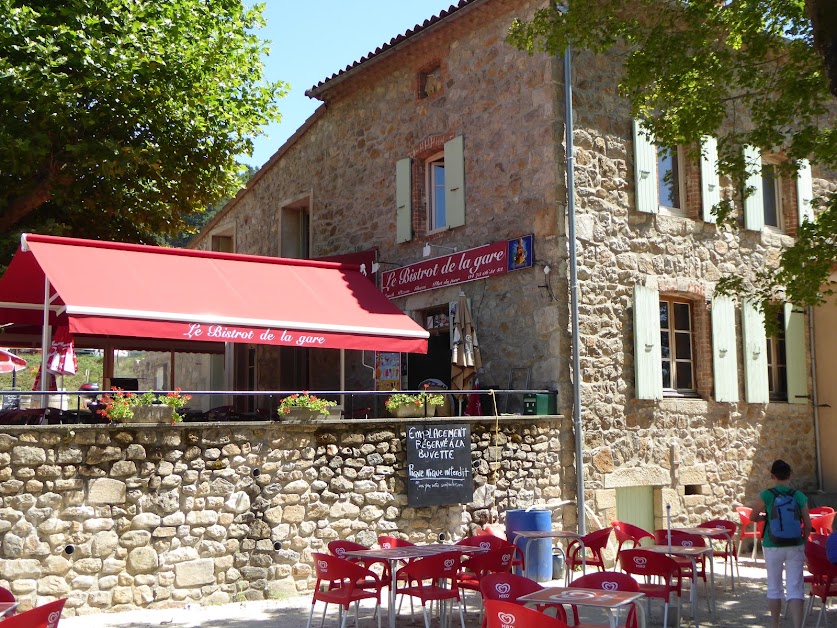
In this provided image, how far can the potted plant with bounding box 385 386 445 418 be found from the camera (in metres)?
10.7

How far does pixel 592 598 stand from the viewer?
571 centimetres

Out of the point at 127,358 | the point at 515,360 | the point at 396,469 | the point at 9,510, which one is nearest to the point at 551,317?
the point at 515,360

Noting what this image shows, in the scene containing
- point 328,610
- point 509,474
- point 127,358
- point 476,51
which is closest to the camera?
point 328,610

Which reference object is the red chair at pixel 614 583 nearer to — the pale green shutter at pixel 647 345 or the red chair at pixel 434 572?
the red chair at pixel 434 572

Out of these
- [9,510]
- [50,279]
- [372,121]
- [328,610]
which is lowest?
[328,610]

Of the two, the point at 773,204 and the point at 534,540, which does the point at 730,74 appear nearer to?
the point at 773,204

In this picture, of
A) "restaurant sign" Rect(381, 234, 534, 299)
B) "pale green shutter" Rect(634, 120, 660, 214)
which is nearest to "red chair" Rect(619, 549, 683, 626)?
Answer: "restaurant sign" Rect(381, 234, 534, 299)

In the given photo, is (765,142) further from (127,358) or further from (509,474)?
(127,358)

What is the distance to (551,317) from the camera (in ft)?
38.3

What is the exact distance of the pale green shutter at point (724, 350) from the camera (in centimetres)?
1288

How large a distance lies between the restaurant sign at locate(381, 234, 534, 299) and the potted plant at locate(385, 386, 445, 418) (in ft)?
7.43

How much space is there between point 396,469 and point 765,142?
5321 mm

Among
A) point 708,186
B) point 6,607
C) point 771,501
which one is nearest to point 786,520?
point 771,501

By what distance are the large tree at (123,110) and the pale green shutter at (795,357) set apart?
876cm
